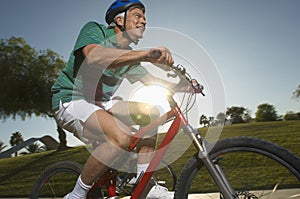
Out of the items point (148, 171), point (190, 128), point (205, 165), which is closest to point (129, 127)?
point (148, 171)

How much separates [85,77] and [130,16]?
0.63 m

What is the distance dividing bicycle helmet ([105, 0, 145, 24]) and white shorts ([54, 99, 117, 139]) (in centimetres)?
73

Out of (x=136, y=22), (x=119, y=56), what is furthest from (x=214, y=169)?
(x=136, y=22)

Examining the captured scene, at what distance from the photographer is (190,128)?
2301 mm

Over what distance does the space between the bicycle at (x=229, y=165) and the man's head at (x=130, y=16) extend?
2.17 ft

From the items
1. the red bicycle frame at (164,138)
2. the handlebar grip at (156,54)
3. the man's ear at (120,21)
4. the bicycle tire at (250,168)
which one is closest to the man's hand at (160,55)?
the handlebar grip at (156,54)

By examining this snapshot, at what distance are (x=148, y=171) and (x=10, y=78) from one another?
76.8 feet

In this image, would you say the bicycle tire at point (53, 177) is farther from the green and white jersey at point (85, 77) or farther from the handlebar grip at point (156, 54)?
the handlebar grip at point (156, 54)

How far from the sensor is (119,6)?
2.73 metres

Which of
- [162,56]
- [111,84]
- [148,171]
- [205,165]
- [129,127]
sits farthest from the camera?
[111,84]

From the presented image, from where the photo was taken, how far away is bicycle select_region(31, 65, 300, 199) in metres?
1.99

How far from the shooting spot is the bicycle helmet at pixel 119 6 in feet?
8.89

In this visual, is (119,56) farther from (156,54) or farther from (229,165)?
Result: (229,165)

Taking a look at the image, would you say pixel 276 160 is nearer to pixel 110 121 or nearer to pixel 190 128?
pixel 190 128
